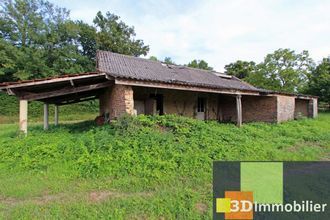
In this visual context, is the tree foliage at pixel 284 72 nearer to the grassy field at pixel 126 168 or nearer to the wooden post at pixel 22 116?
the grassy field at pixel 126 168

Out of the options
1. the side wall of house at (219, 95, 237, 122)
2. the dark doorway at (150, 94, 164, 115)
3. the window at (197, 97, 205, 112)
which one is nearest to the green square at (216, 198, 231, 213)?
the dark doorway at (150, 94, 164, 115)

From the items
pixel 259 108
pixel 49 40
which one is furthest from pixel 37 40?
pixel 259 108

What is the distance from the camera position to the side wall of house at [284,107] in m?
12.6

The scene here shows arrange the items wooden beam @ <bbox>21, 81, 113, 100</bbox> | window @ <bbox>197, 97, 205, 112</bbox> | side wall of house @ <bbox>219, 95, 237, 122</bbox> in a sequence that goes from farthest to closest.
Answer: side wall of house @ <bbox>219, 95, 237, 122</bbox> → window @ <bbox>197, 97, 205, 112</bbox> → wooden beam @ <bbox>21, 81, 113, 100</bbox>

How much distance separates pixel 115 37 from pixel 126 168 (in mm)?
28368

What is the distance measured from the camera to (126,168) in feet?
16.3

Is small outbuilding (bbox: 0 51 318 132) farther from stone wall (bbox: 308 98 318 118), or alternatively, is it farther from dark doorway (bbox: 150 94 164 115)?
stone wall (bbox: 308 98 318 118)

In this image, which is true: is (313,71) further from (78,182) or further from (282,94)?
Answer: (78,182)

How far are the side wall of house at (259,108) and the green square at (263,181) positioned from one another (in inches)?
296

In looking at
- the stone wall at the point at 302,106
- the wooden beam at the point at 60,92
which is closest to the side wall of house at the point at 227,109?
the stone wall at the point at 302,106

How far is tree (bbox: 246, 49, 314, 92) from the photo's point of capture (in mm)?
26753

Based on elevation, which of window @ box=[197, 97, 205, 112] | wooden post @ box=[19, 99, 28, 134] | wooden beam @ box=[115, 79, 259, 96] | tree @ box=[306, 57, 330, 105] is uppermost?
tree @ box=[306, 57, 330, 105]

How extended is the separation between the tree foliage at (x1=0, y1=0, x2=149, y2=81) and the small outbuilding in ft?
49.1

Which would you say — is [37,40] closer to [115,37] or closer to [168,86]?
[115,37]
